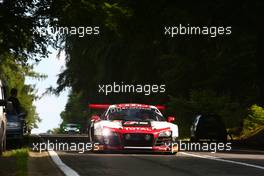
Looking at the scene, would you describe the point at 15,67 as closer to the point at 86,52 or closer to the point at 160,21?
the point at 86,52

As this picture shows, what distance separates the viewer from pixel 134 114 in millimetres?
21172

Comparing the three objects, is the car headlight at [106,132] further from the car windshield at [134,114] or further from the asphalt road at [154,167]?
the asphalt road at [154,167]

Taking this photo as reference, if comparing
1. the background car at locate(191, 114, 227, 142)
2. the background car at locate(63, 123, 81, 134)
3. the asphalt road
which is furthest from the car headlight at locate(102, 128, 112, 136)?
the background car at locate(63, 123, 81, 134)

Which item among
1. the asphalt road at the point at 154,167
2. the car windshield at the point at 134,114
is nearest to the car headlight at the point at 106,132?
the car windshield at the point at 134,114

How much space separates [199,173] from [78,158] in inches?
203

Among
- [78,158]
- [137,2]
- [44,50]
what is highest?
[137,2]

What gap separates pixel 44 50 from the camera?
28.1 metres

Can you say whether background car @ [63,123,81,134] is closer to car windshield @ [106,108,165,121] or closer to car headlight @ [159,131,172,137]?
car windshield @ [106,108,165,121]

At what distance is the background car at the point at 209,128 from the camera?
34.8 m

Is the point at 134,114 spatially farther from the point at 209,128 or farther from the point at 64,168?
the point at 209,128

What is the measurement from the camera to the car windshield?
68.1 feet

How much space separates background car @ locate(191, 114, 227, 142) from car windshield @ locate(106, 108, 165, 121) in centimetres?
1388

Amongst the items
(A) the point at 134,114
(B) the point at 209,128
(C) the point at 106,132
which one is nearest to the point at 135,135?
(C) the point at 106,132

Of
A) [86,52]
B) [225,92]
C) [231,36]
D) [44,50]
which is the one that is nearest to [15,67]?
[86,52]
